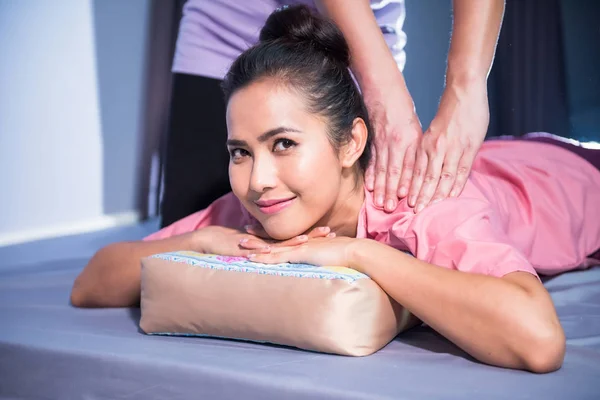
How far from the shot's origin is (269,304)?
1.04m

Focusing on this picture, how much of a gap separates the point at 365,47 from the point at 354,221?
1.28 feet

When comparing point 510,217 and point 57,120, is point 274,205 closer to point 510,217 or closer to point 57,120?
point 510,217

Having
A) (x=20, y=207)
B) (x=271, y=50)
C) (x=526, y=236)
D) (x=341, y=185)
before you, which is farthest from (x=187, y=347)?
(x=20, y=207)

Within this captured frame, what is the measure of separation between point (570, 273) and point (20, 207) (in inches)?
94.8

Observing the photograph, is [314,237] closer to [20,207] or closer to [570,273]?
[570,273]

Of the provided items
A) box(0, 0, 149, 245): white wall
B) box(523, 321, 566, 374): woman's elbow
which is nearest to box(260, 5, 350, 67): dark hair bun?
box(523, 321, 566, 374): woman's elbow

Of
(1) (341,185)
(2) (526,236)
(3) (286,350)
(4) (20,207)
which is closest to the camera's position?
(3) (286,350)

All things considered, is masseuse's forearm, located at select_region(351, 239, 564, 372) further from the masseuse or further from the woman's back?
the masseuse

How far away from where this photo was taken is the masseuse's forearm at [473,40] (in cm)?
150

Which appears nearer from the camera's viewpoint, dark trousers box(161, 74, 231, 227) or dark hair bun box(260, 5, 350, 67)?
dark hair bun box(260, 5, 350, 67)

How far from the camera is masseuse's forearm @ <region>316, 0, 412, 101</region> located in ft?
4.82

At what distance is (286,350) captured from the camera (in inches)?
42.1

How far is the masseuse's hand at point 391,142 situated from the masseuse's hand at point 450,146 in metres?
0.02

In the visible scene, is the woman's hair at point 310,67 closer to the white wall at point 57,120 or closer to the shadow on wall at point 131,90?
the white wall at point 57,120
